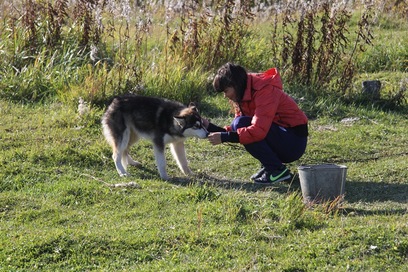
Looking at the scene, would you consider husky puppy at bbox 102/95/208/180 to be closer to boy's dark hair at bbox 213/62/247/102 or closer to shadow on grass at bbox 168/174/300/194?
shadow on grass at bbox 168/174/300/194

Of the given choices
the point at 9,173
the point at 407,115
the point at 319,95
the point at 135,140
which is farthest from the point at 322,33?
the point at 9,173

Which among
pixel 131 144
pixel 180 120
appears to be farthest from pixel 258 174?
pixel 131 144

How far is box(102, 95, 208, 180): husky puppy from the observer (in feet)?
30.0

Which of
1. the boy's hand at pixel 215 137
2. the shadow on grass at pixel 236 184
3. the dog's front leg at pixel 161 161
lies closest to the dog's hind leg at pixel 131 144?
the dog's front leg at pixel 161 161

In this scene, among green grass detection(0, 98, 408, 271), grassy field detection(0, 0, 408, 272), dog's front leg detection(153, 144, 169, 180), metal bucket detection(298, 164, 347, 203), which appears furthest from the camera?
dog's front leg detection(153, 144, 169, 180)

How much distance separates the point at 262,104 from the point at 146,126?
5.26 ft

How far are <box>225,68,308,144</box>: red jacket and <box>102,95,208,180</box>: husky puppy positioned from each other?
83cm

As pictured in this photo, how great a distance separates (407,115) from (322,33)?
6.65 ft

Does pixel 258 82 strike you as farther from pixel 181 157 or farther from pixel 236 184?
pixel 181 157

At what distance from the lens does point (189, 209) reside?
7.64 m

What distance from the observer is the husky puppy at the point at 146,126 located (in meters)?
9.16

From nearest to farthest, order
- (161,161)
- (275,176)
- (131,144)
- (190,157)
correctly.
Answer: (275,176) → (161,161) → (131,144) → (190,157)

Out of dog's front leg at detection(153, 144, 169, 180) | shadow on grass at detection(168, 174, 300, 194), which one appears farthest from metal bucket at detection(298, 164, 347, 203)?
dog's front leg at detection(153, 144, 169, 180)

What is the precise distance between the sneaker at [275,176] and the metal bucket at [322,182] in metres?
0.87
